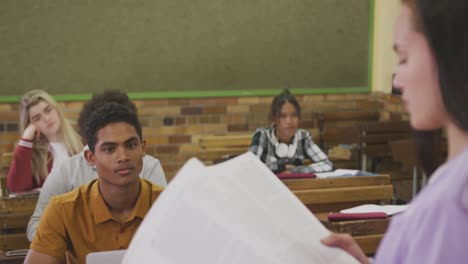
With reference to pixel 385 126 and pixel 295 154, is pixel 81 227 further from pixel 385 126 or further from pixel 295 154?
pixel 385 126

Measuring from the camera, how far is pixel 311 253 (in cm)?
87

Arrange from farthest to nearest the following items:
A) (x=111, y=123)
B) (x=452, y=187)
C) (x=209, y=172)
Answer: (x=111, y=123), (x=209, y=172), (x=452, y=187)

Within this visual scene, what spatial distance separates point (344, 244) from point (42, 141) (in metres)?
3.12

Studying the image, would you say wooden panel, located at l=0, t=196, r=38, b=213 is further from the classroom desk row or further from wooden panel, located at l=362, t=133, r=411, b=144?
wooden panel, located at l=362, t=133, r=411, b=144

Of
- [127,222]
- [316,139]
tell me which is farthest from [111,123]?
[316,139]

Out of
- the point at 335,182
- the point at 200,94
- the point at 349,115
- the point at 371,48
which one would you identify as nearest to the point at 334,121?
the point at 349,115

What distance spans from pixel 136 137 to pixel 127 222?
12.2 inches

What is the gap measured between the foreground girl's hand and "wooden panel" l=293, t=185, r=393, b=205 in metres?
1.84

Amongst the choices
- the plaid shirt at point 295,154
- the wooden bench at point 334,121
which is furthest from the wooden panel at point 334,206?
the wooden bench at point 334,121

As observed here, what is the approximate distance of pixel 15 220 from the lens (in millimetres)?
2695

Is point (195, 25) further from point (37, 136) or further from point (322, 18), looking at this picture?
point (37, 136)

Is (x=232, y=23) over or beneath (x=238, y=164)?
over

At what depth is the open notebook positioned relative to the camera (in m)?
0.81

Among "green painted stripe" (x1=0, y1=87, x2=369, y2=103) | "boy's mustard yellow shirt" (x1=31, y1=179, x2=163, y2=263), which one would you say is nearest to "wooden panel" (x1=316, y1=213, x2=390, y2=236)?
"boy's mustard yellow shirt" (x1=31, y1=179, x2=163, y2=263)
